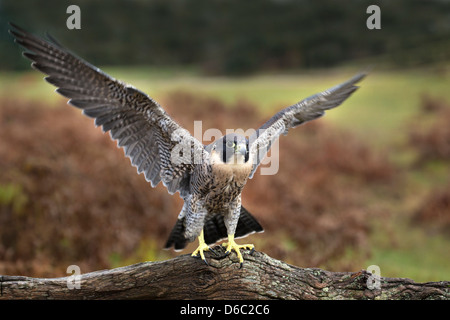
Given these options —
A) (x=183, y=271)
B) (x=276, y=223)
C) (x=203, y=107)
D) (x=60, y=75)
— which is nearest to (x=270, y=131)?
(x=183, y=271)

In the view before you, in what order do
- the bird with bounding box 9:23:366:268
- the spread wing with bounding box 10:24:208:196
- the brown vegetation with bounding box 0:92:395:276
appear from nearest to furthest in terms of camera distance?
the bird with bounding box 9:23:366:268 → the spread wing with bounding box 10:24:208:196 → the brown vegetation with bounding box 0:92:395:276

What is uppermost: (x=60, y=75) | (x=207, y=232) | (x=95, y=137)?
(x=95, y=137)

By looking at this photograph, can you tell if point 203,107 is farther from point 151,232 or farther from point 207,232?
point 207,232

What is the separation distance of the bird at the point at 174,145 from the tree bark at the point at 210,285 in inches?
5.7

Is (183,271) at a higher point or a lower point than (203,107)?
lower

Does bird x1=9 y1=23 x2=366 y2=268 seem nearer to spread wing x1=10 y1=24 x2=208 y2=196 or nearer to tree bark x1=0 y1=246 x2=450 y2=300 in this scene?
spread wing x1=10 y1=24 x2=208 y2=196

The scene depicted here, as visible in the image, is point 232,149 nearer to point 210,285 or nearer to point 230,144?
point 230,144

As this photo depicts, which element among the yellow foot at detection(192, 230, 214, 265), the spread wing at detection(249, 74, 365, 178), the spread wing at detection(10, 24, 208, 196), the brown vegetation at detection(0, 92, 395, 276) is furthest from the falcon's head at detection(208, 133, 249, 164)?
the brown vegetation at detection(0, 92, 395, 276)

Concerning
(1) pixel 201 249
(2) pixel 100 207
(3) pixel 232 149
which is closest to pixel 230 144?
(3) pixel 232 149

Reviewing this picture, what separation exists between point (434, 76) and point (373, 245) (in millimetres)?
13187

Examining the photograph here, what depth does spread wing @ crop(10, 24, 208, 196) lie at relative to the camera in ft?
11.5

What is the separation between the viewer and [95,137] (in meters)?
7.87

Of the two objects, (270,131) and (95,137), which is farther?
(95,137)

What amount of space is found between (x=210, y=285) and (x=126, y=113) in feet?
5.15
